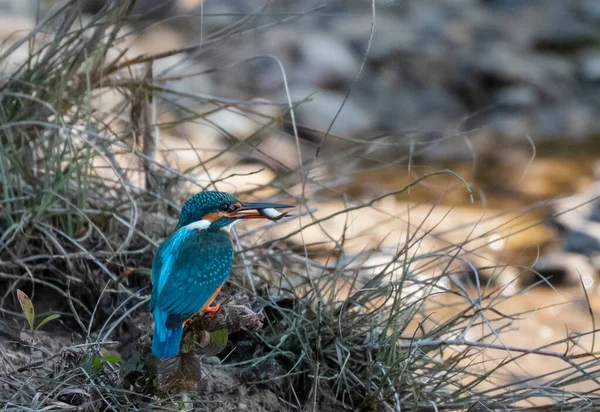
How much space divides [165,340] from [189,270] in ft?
0.60

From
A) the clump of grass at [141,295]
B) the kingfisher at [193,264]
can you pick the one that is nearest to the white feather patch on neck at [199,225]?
the kingfisher at [193,264]

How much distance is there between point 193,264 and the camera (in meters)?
1.62

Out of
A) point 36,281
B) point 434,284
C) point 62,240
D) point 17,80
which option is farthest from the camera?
point 17,80

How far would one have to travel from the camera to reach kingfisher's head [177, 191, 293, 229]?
1736 mm

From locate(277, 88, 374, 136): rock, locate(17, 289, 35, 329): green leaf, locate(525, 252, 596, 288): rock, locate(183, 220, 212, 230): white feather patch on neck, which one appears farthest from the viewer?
locate(277, 88, 374, 136): rock

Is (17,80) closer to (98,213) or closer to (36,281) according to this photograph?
(98,213)

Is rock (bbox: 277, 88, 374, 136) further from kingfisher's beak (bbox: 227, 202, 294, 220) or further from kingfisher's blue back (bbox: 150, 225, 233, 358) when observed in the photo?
kingfisher's blue back (bbox: 150, 225, 233, 358)

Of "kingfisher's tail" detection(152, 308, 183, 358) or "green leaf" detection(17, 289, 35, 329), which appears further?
"green leaf" detection(17, 289, 35, 329)

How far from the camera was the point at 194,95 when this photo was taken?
2420 millimetres

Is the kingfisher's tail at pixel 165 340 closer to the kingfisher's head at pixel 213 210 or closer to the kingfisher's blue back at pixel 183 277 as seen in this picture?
the kingfisher's blue back at pixel 183 277

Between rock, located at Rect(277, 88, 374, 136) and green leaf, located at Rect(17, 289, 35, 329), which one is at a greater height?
rock, located at Rect(277, 88, 374, 136)

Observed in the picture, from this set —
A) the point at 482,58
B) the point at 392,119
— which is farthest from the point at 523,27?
the point at 392,119

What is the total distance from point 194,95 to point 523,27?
28.2 feet

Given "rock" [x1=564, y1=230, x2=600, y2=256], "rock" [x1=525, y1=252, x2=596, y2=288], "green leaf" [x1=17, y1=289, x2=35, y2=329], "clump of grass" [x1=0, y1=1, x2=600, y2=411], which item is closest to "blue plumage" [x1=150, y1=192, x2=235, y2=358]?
"clump of grass" [x1=0, y1=1, x2=600, y2=411]
